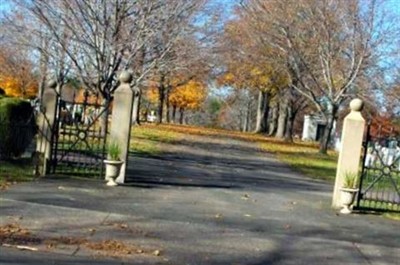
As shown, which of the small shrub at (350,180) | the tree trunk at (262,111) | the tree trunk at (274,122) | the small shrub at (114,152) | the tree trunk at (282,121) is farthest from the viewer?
the tree trunk at (274,122)

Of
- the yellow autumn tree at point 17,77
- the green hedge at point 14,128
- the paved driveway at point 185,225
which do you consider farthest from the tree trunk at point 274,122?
the paved driveway at point 185,225

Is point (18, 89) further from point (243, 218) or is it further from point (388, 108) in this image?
point (243, 218)

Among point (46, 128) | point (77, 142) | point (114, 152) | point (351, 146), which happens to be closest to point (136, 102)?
point (77, 142)

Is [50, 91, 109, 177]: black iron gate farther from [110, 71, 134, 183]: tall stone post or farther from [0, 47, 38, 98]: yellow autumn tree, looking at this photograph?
[0, 47, 38, 98]: yellow autumn tree

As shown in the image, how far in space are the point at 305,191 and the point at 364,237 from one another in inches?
298

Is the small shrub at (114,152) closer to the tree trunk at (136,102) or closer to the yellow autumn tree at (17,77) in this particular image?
the tree trunk at (136,102)

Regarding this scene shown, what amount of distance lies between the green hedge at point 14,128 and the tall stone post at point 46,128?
1.27 meters

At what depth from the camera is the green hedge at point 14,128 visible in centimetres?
1727

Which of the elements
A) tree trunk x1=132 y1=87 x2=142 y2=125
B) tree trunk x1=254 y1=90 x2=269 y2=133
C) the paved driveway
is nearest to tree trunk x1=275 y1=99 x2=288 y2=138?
tree trunk x1=254 y1=90 x2=269 y2=133

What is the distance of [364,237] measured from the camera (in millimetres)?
11250

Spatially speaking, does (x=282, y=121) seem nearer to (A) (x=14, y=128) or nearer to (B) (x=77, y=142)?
(A) (x=14, y=128)

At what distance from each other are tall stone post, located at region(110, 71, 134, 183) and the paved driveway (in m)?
1.00

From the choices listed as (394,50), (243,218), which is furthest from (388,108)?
(243,218)

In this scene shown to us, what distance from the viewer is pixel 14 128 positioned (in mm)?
17375
